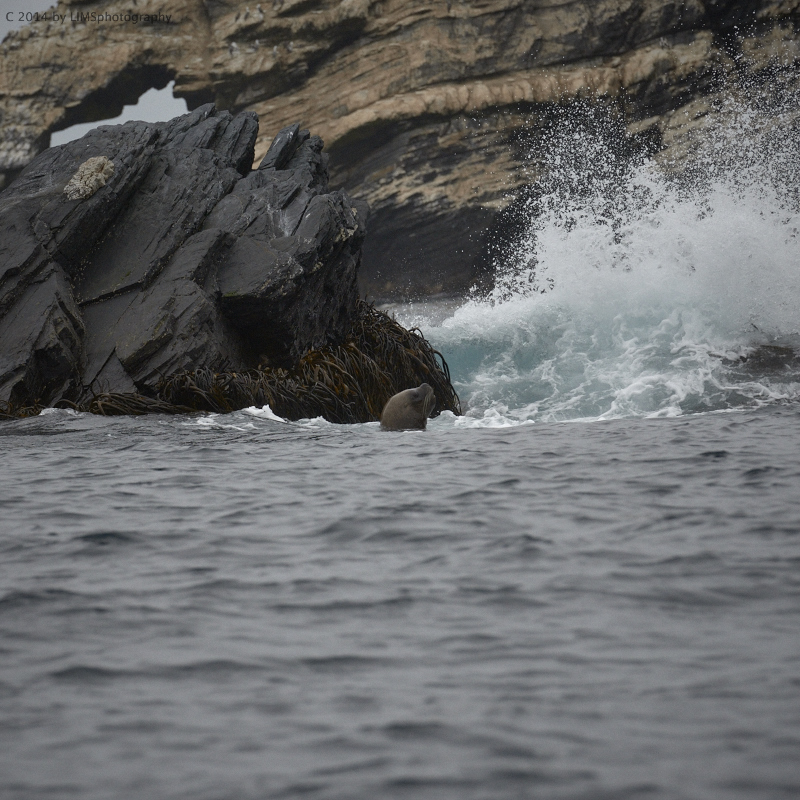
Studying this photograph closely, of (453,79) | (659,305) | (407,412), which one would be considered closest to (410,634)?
(407,412)

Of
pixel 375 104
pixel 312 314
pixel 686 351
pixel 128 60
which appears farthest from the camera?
pixel 128 60

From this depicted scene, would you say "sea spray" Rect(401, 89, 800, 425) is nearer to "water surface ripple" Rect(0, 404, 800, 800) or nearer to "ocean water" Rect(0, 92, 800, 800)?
"ocean water" Rect(0, 92, 800, 800)

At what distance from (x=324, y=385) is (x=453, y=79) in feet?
47.1

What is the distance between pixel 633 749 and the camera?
1.84m

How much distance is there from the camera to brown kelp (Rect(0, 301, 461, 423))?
28.3ft

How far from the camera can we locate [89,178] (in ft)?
33.0

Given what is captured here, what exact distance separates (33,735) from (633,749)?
4.19 feet

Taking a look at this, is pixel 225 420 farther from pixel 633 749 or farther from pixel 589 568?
pixel 633 749

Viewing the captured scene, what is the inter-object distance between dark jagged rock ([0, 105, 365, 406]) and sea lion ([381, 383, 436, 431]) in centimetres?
226

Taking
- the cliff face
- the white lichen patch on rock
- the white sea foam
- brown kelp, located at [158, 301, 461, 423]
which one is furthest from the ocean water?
the cliff face

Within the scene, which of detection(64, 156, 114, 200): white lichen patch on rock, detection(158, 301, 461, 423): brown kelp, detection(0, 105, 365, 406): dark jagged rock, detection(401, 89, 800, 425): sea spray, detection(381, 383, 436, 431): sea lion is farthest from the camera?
detection(401, 89, 800, 425): sea spray

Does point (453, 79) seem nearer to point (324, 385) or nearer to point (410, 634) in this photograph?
point (324, 385)

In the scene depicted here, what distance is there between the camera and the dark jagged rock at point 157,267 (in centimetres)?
894

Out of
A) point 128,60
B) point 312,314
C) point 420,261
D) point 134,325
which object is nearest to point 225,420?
point 134,325
